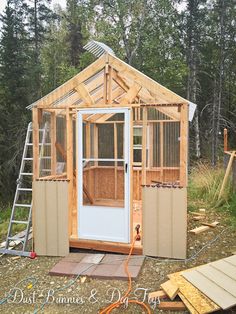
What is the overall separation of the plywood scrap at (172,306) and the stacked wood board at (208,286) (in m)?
0.06

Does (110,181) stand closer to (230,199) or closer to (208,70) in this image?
(230,199)

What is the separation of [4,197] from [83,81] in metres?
9.53

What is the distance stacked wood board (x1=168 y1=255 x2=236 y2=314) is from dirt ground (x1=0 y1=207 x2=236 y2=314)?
7.9 inches

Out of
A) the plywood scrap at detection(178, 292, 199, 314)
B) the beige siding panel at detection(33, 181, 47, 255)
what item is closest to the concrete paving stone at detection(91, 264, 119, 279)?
the plywood scrap at detection(178, 292, 199, 314)

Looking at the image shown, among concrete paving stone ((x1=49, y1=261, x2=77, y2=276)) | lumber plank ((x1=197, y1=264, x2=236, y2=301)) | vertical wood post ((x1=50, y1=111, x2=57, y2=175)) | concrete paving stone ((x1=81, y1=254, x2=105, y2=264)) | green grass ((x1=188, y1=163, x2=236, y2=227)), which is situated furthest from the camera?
green grass ((x1=188, y1=163, x2=236, y2=227))

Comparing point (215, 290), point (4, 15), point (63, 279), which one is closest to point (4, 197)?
point (4, 15)

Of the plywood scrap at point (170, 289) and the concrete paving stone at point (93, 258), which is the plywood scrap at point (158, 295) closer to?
the plywood scrap at point (170, 289)

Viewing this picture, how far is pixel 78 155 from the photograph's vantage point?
488 centimetres

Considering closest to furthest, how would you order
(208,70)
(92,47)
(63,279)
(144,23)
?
(63,279) → (92,47) → (144,23) → (208,70)

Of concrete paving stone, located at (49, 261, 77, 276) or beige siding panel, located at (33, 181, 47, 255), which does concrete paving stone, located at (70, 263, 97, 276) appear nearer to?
concrete paving stone, located at (49, 261, 77, 276)

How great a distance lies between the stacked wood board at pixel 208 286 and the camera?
3.00 metres

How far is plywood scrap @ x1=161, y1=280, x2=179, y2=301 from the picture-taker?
3.34 meters

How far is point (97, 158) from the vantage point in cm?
539

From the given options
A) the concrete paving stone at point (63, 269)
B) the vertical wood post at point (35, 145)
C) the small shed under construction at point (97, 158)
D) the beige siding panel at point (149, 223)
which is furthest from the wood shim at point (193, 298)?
the vertical wood post at point (35, 145)
